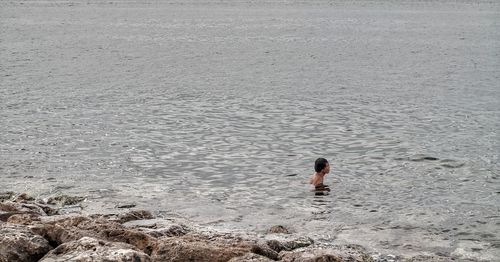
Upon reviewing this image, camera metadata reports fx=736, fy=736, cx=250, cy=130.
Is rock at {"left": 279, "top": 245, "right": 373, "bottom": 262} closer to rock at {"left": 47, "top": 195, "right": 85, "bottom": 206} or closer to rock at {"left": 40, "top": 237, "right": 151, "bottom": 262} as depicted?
rock at {"left": 40, "top": 237, "right": 151, "bottom": 262}

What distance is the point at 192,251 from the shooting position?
1359cm

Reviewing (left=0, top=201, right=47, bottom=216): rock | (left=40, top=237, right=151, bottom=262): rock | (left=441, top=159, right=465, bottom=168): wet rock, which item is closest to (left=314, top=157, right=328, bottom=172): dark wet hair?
(left=441, top=159, right=465, bottom=168): wet rock

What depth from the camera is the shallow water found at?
67.4 feet

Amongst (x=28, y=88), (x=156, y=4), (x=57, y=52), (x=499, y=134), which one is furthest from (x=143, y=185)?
(x=156, y=4)

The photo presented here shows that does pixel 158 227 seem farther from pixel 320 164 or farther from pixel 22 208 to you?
pixel 320 164

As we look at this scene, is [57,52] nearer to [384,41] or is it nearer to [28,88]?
[28,88]

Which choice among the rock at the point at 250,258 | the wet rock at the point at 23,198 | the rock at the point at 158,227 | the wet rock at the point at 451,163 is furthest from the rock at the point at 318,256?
the wet rock at the point at 451,163

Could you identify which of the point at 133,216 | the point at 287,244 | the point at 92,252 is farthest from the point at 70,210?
the point at 92,252

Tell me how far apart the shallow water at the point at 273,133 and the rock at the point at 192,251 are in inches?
192

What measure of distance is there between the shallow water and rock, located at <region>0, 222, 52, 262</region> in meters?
6.69

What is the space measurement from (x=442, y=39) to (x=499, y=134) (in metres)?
44.8

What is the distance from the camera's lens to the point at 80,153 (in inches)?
1069

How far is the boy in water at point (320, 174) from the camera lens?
22109 mm

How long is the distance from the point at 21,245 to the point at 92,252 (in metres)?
1.69
